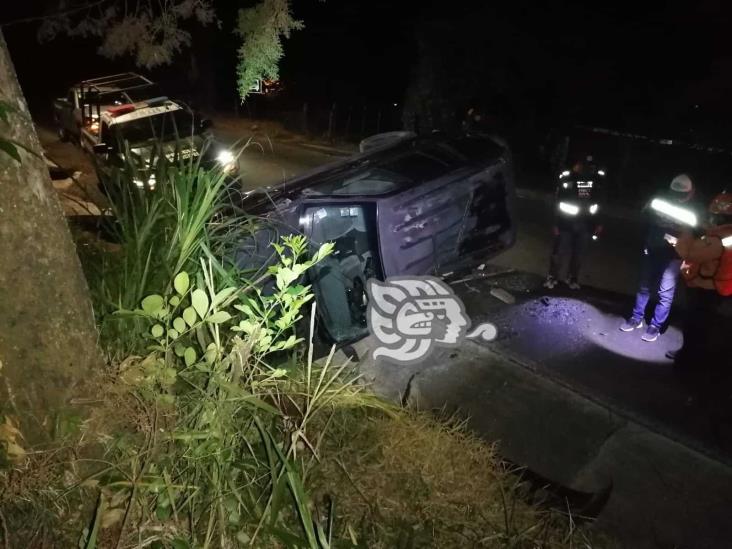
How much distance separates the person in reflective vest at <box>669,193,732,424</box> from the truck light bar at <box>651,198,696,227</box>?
14 cm

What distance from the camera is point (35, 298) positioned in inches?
79.9

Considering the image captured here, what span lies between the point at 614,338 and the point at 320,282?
285 cm

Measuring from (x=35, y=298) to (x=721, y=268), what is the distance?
453cm

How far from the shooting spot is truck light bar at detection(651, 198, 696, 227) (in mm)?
4668

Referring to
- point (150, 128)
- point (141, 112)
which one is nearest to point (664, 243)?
point (150, 128)

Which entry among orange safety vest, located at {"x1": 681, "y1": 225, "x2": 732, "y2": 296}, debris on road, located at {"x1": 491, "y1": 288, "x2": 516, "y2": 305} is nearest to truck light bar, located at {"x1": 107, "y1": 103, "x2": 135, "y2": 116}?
debris on road, located at {"x1": 491, "y1": 288, "x2": 516, "y2": 305}

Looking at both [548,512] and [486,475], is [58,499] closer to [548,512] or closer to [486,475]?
[486,475]

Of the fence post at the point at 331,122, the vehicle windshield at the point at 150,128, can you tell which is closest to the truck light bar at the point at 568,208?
the vehicle windshield at the point at 150,128

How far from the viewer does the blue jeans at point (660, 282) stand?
4.99 meters

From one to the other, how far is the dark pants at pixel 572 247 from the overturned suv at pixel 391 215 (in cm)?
64

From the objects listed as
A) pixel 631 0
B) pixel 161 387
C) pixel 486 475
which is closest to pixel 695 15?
pixel 631 0

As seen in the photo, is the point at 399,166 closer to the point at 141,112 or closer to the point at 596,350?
the point at 596,350

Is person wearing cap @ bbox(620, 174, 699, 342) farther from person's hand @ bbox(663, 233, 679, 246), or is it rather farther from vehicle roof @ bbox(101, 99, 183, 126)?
vehicle roof @ bbox(101, 99, 183, 126)

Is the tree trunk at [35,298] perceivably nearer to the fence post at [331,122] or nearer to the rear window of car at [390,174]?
the rear window of car at [390,174]
